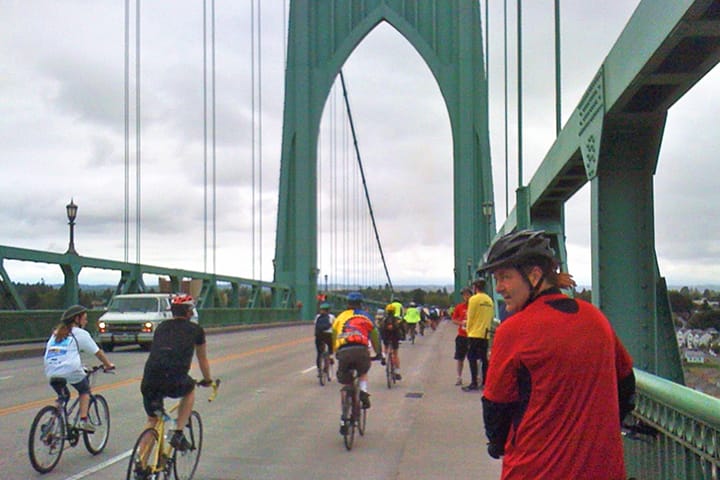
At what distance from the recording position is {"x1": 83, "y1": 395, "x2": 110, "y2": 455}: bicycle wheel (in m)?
8.68

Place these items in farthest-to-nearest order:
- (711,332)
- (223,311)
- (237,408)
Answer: (223,311) → (237,408) → (711,332)

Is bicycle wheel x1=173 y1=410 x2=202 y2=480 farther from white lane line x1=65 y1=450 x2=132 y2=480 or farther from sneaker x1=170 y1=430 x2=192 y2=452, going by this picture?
white lane line x1=65 y1=450 x2=132 y2=480

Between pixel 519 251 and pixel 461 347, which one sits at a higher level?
pixel 519 251

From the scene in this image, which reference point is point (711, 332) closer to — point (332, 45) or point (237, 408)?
point (237, 408)

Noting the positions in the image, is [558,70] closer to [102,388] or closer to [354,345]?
[354,345]

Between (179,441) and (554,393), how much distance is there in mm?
4323

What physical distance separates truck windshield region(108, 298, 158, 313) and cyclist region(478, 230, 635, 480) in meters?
23.6

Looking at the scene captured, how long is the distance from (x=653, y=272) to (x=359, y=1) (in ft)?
190

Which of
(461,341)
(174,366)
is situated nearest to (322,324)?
(461,341)

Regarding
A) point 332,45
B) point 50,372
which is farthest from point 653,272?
point 332,45

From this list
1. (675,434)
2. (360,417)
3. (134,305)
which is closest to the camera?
(675,434)

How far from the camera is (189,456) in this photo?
7.32 metres

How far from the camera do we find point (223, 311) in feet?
139

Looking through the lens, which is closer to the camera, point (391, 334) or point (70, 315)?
point (70, 315)
